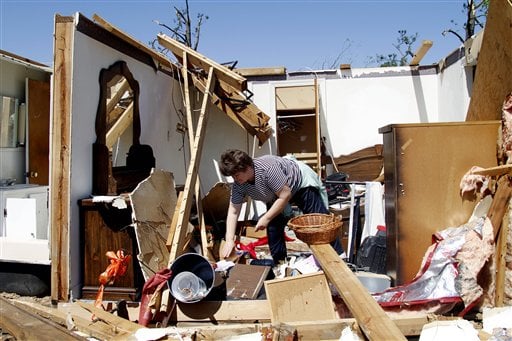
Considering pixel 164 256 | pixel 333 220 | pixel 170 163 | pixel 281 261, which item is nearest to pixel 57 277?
pixel 164 256

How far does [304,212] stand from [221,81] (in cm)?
247

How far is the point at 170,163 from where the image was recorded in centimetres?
647

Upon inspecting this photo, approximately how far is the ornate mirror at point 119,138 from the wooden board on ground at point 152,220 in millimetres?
368

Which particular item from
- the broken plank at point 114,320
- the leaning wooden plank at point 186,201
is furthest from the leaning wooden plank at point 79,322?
the leaning wooden plank at point 186,201

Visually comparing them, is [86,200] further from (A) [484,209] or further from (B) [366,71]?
(B) [366,71]

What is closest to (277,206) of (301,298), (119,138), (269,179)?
(269,179)

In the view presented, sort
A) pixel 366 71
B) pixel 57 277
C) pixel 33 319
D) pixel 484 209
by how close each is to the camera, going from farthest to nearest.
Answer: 1. pixel 366 71
2. pixel 57 277
3. pixel 484 209
4. pixel 33 319

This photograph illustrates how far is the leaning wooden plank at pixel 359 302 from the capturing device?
2004mm

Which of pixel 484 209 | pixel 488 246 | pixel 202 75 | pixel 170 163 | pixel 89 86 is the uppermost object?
pixel 202 75

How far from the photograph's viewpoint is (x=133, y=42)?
4.87 meters

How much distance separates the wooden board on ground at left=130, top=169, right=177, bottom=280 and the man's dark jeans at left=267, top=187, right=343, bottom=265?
105 cm

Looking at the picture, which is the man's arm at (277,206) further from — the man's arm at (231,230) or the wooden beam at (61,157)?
the wooden beam at (61,157)

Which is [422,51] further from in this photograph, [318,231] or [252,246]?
[318,231]

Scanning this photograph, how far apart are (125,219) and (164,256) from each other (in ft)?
1.88
